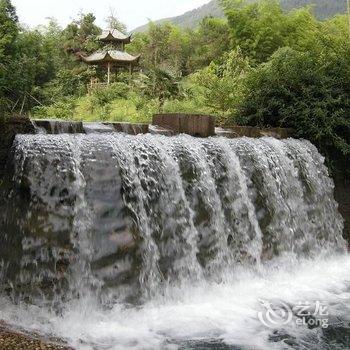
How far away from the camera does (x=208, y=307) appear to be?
489cm

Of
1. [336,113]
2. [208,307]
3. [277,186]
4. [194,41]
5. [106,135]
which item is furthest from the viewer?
[194,41]

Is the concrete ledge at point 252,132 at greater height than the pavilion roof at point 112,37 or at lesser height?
lesser

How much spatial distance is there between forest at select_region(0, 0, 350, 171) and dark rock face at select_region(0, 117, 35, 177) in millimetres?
108

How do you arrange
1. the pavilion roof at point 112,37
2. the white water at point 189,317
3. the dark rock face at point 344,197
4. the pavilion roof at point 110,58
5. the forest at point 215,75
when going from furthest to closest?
1. the pavilion roof at point 112,37
2. the pavilion roof at point 110,58
3. the forest at point 215,75
4. the dark rock face at point 344,197
5. the white water at point 189,317

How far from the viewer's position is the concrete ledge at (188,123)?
6.42 m

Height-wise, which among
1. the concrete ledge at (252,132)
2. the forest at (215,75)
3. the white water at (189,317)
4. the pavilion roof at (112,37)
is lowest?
the white water at (189,317)

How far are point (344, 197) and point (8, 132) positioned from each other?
5890mm

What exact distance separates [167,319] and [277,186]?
9.75ft

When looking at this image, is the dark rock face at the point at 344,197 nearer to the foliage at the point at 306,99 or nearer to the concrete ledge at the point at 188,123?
the foliage at the point at 306,99

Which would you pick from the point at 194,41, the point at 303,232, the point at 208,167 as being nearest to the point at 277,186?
the point at 303,232

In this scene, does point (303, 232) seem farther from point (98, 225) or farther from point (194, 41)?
point (194, 41)

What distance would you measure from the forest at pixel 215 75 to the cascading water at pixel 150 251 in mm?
1068

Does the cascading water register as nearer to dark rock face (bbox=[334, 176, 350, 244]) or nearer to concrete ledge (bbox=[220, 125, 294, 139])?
concrete ledge (bbox=[220, 125, 294, 139])

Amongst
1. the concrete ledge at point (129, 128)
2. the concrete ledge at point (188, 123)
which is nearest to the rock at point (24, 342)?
the concrete ledge at point (129, 128)
